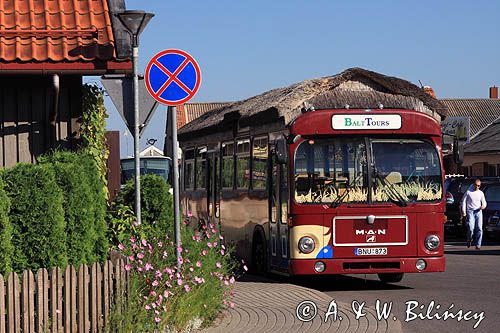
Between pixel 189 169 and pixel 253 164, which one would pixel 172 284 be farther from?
pixel 189 169

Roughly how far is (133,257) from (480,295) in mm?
6892

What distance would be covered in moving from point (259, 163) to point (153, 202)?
5027 millimetres

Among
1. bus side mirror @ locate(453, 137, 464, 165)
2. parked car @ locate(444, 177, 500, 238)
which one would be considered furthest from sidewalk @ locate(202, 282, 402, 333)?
parked car @ locate(444, 177, 500, 238)

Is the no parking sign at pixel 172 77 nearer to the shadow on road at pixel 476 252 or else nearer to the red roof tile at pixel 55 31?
the red roof tile at pixel 55 31

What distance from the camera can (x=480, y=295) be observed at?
18000 mm

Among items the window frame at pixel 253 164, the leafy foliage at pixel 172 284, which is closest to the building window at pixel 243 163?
the window frame at pixel 253 164

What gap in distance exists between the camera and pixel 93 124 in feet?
51.2

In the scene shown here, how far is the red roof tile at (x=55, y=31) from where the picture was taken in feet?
48.9

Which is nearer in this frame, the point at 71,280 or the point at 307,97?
the point at 71,280

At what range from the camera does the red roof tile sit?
48.9ft

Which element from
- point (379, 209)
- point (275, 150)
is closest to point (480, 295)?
point (379, 209)

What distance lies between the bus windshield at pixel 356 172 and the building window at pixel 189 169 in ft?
33.0

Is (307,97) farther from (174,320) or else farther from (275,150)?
(174,320)

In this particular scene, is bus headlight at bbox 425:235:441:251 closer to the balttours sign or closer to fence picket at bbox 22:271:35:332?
the balttours sign
